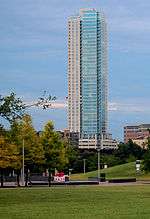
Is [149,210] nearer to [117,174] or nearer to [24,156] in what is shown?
[24,156]

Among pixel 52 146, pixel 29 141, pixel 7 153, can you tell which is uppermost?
pixel 29 141

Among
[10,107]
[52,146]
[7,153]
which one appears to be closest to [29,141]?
[52,146]

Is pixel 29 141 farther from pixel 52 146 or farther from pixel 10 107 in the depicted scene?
pixel 10 107

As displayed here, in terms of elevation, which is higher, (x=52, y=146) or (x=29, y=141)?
(x=29, y=141)

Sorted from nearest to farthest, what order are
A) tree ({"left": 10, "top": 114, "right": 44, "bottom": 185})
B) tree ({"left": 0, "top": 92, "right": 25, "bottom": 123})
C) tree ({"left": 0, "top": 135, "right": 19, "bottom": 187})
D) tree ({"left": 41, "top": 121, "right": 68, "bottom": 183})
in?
tree ({"left": 0, "top": 92, "right": 25, "bottom": 123}) → tree ({"left": 0, "top": 135, "right": 19, "bottom": 187}) → tree ({"left": 10, "top": 114, "right": 44, "bottom": 185}) → tree ({"left": 41, "top": 121, "right": 68, "bottom": 183})

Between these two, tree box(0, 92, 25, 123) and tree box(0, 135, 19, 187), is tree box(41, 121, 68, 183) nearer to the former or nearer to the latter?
tree box(0, 135, 19, 187)

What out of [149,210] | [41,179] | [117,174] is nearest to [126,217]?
[149,210]

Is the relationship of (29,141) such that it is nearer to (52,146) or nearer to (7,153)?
(52,146)

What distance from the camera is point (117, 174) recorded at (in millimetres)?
117812

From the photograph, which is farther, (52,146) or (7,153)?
(52,146)

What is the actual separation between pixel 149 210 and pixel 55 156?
52105 mm

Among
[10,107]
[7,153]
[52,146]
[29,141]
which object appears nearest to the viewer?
[10,107]

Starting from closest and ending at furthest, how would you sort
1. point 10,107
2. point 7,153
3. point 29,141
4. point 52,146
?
point 10,107 → point 7,153 → point 29,141 → point 52,146

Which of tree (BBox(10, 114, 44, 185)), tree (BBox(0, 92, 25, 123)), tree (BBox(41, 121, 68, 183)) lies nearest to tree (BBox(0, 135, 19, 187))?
tree (BBox(10, 114, 44, 185))
